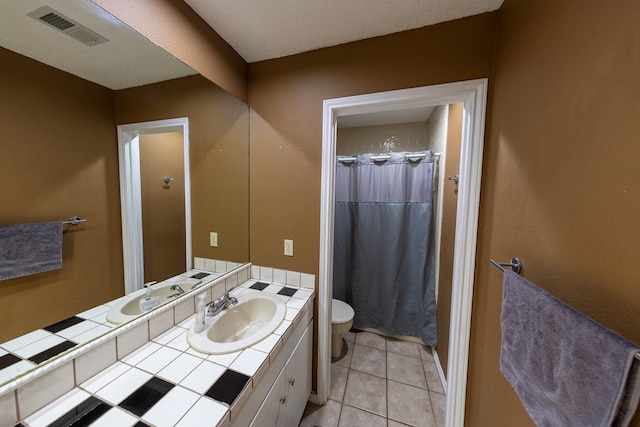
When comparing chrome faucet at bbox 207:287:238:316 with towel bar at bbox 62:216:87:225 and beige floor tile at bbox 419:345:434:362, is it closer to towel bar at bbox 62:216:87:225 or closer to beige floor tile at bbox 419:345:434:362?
towel bar at bbox 62:216:87:225

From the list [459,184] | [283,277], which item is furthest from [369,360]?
[459,184]

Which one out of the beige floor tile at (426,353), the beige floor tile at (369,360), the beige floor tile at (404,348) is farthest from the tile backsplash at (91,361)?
the beige floor tile at (426,353)

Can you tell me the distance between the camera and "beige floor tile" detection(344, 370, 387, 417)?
152 centimetres

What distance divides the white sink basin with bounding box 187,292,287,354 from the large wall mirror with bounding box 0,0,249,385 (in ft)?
1.16

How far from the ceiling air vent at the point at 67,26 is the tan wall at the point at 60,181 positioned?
144mm

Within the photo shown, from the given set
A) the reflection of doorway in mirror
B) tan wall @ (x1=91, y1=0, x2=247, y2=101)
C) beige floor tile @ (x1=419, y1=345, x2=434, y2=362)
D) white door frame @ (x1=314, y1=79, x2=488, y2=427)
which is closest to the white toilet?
white door frame @ (x1=314, y1=79, x2=488, y2=427)

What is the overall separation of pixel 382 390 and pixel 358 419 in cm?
31

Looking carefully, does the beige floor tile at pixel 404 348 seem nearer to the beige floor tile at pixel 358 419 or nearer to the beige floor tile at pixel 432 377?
the beige floor tile at pixel 432 377

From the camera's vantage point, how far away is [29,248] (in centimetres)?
65

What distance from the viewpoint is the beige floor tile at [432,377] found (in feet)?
5.51

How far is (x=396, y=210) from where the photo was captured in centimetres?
223

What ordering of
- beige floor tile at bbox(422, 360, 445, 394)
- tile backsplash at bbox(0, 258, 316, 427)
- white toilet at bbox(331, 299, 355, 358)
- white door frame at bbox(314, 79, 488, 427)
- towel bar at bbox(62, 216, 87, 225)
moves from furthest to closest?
white toilet at bbox(331, 299, 355, 358)
beige floor tile at bbox(422, 360, 445, 394)
white door frame at bbox(314, 79, 488, 427)
towel bar at bbox(62, 216, 87, 225)
tile backsplash at bbox(0, 258, 316, 427)

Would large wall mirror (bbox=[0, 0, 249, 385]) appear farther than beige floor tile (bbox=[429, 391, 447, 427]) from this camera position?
No

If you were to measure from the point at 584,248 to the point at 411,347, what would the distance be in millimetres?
2028
